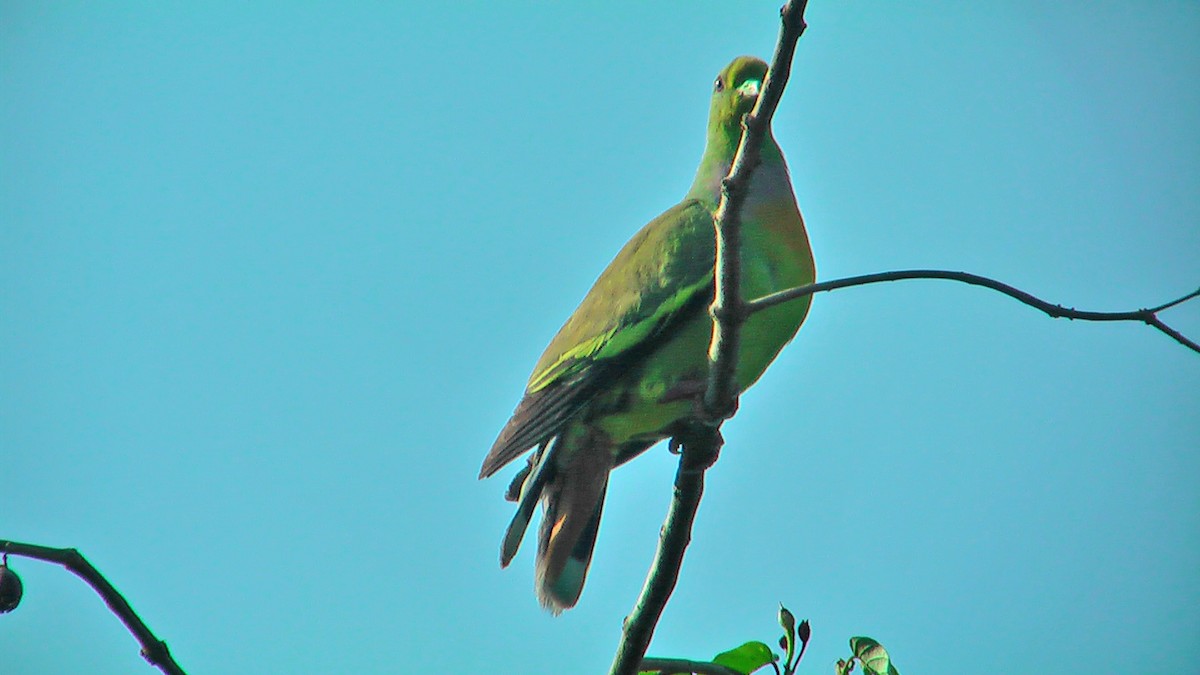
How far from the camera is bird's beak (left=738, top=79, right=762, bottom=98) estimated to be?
4914mm

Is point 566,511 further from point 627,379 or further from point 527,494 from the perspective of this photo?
point 627,379

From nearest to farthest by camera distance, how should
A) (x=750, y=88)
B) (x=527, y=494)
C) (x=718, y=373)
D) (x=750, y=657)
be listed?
(x=718, y=373)
(x=750, y=657)
(x=527, y=494)
(x=750, y=88)

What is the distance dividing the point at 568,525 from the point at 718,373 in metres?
1.55

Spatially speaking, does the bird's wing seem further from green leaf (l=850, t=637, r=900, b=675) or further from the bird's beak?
green leaf (l=850, t=637, r=900, b=675)

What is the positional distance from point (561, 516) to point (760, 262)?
4.18 ft

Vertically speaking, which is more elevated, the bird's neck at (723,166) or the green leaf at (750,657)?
the bird's neck at (723,166)

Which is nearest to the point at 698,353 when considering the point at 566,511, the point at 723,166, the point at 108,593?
the point at 566,511

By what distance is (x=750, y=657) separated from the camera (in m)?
3.23

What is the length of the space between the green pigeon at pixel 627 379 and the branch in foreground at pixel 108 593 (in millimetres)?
1970

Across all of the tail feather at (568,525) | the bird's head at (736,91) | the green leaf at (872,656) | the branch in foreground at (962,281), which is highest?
the bird's head at (736,91)

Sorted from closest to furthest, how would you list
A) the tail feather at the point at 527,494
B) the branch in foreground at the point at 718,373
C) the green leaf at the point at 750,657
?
1. the branch in foreground at the point at 718,373
2. the green leaf at the point at 750,657
3. the tail feather at the point at 527,494

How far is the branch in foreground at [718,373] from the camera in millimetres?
2514

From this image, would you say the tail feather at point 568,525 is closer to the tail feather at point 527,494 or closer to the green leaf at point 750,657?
the tail feather at point 527,494

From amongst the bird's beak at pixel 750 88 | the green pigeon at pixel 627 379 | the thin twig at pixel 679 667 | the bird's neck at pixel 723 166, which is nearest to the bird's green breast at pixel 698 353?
the green pigeon at pixel 627 379
